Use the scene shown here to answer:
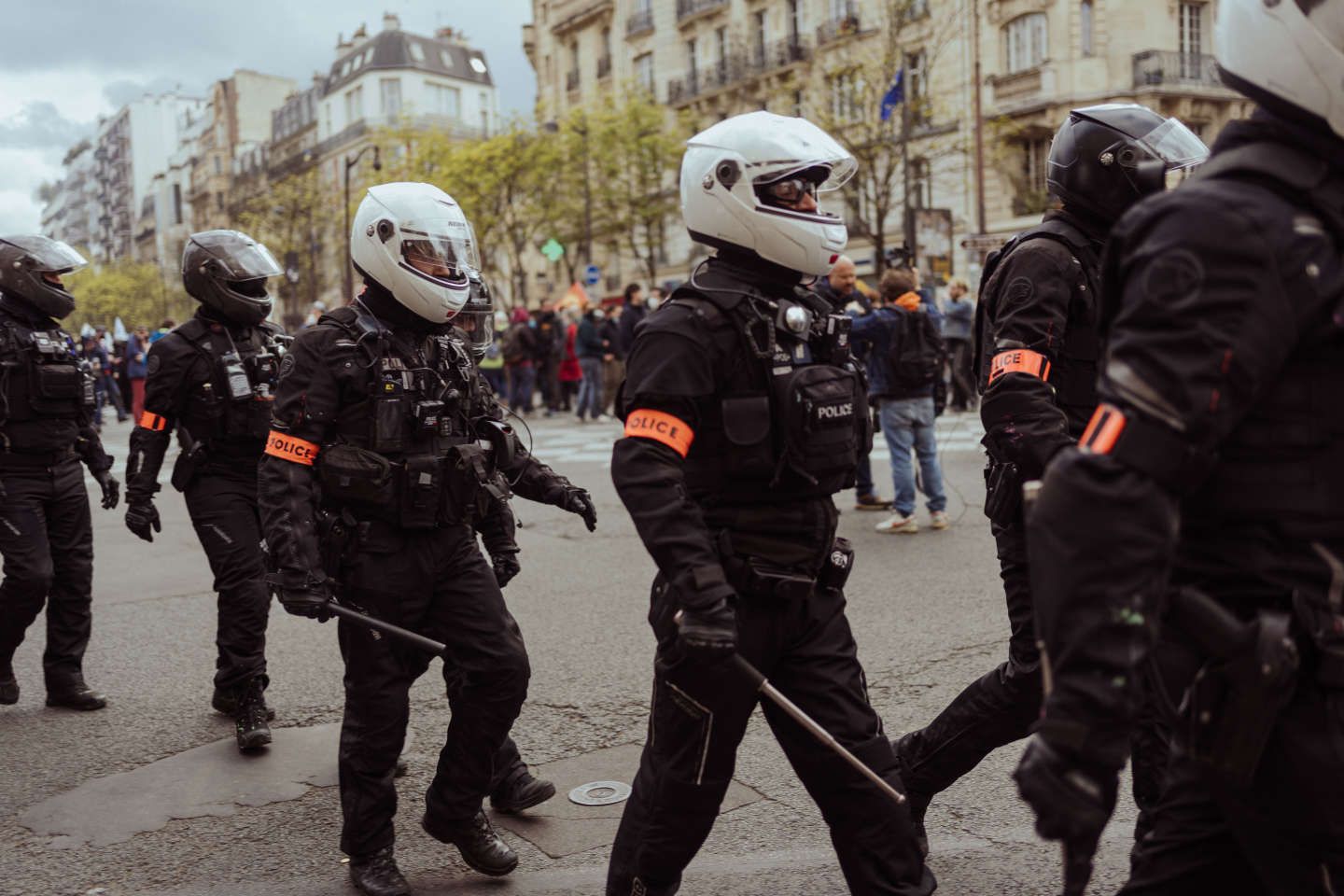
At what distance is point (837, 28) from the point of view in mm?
36906

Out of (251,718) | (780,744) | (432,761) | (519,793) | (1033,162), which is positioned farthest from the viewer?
(1033,162)

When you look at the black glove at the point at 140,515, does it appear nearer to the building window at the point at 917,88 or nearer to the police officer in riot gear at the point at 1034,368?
the police officer in riot gear at the point at 1034,368

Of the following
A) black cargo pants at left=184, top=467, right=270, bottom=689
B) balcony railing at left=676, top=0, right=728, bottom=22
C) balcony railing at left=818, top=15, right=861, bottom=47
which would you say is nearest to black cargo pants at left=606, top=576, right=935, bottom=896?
black cargo pants at left=184, top=467, right=270, bottom=689

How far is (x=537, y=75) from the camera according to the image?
174ft

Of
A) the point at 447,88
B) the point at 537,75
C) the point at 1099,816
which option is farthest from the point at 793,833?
the point at 447,88

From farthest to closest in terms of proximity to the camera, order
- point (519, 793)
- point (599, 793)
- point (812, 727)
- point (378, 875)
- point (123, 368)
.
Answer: point (123, 368) → point (599, 793) → point (519, 793) → point (378, 875) → point (812, 727)

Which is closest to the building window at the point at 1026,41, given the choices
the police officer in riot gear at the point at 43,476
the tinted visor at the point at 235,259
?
the tinted visor at the point at 235,259

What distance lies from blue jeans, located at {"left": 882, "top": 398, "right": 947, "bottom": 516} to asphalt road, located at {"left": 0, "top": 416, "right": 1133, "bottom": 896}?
901 mm

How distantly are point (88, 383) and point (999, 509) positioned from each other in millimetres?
4374

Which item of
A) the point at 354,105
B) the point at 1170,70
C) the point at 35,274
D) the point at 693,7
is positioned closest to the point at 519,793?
the point at 35,274

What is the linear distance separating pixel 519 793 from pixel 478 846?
456 millimetres

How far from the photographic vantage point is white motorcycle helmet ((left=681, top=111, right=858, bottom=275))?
9.57 feet

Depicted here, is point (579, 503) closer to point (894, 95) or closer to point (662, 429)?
point (662, 429)

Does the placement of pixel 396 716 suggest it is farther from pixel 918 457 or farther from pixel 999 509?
pixel 918 457
